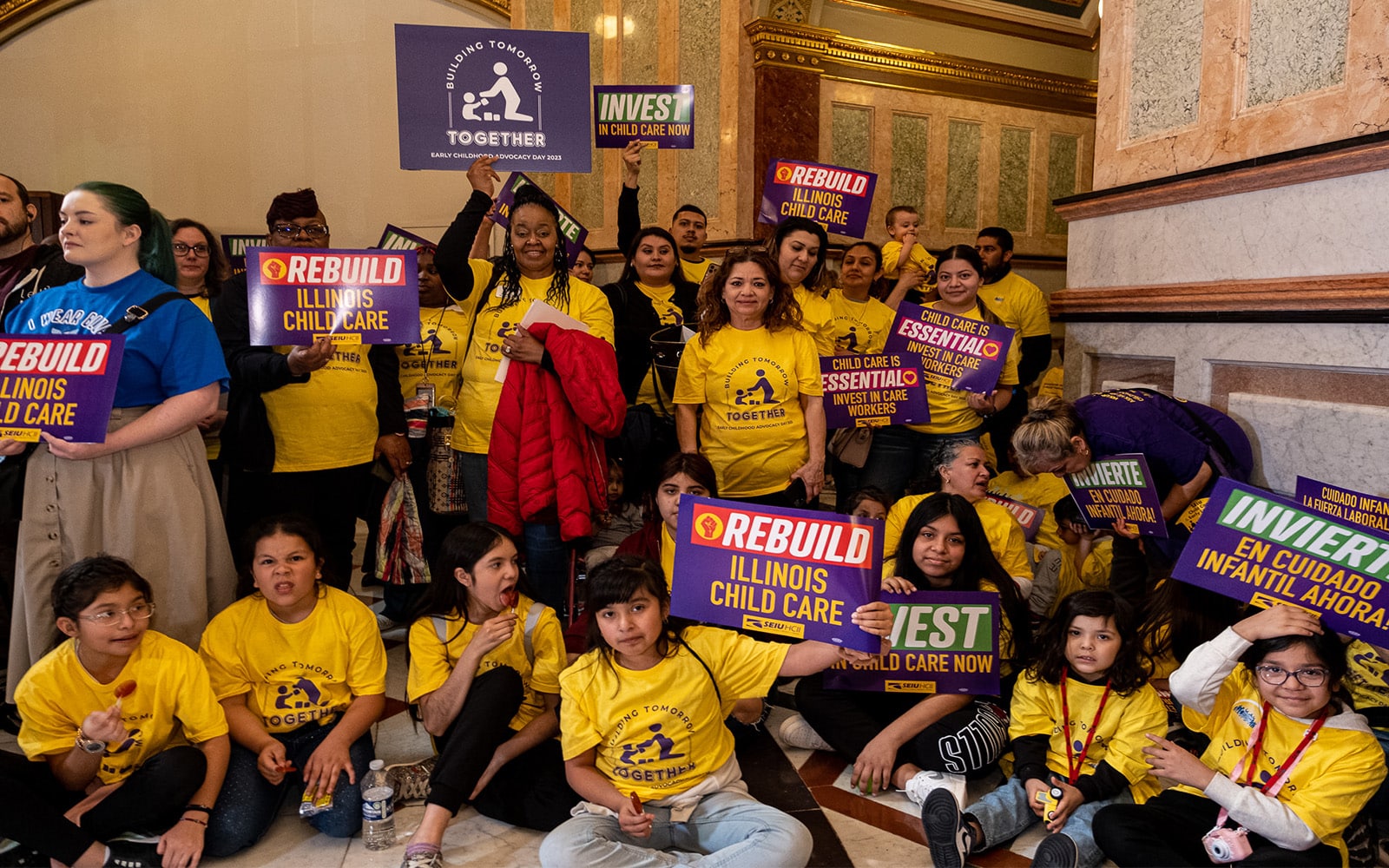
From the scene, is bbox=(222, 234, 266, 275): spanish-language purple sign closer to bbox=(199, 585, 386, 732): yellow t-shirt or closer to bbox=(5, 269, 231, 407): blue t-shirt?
bbox=(5, 269, 231, 407): blue t-shirt

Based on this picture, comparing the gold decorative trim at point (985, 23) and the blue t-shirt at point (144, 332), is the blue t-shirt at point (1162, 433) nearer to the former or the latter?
the blue t-shirt at point (144, 332)

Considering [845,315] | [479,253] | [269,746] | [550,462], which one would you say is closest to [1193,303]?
[845,315]

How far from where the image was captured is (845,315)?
478cm

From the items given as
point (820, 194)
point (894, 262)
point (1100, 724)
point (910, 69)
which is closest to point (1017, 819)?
point (1100, 724)

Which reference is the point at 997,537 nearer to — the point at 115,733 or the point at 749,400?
the point at 749,400

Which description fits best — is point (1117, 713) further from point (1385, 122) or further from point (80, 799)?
point (80, 799)

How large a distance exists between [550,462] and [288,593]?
1.02 metres

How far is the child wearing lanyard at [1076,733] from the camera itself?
2.63 metres

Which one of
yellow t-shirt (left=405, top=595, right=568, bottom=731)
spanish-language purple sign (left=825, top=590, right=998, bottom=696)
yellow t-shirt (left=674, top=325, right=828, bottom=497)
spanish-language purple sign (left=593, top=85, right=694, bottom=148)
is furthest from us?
spanish-language purple sign (left=593, top=85, right=694, bottom=148)

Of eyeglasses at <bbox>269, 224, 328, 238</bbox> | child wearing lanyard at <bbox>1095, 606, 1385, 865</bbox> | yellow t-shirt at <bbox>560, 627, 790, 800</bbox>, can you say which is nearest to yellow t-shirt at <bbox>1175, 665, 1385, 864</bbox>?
child wearing lanyard at <bbox>1095, 606, 1385, 865</bbox>

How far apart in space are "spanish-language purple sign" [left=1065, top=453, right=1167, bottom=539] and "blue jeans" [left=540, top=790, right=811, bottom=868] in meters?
1.66

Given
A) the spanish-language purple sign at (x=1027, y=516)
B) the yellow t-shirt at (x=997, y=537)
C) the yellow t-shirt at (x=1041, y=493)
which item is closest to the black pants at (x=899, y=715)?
the yellow t-shirt at (x=997, y=537)

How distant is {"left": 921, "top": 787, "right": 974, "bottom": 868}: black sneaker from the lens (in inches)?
98.2

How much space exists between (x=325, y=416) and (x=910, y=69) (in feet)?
18.8
